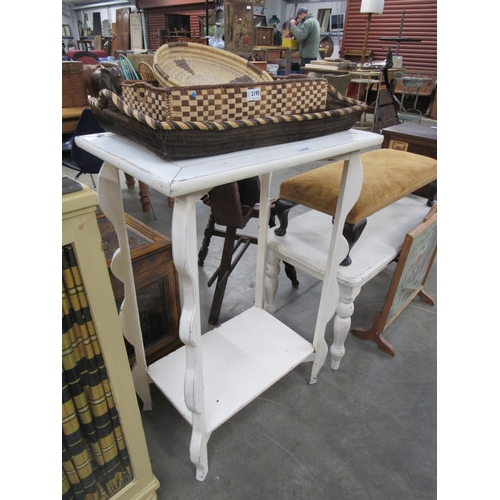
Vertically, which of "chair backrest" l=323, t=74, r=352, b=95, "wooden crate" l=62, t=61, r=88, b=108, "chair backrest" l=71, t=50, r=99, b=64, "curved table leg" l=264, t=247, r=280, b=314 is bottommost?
"curved table leg" l=264, t=247, r=280, b=314

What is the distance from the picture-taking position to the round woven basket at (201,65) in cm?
93

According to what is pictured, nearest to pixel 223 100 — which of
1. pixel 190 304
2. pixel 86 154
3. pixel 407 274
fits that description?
pixel 190 304

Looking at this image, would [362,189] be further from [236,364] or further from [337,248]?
[236,364]

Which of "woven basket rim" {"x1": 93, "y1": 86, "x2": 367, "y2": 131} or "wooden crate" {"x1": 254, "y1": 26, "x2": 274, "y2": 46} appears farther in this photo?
"wooden crate" {"x1": 254, "y1": 26, "x2": 274, "y2": 46}

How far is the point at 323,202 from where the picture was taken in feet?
4.42

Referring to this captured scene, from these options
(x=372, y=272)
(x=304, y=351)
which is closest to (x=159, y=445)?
(x=304, y=351)

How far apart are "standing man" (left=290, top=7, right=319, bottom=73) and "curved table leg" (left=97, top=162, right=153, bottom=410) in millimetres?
5257

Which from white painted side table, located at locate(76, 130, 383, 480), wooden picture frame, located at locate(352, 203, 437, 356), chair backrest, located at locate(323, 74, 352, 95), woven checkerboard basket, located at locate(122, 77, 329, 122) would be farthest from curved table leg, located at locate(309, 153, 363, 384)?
chair backrest, located at locate(323, 74, 352, 95)

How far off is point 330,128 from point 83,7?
16.6 metres

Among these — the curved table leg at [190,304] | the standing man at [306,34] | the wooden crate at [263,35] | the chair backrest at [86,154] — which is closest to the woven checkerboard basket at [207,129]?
the curved table leg at [190,304]

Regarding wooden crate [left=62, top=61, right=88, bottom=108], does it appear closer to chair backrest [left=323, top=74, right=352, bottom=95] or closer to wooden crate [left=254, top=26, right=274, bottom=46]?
chair backrest [left=323, top=74, right=352, bottom=95]

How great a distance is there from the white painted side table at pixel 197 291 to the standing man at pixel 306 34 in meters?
5.05

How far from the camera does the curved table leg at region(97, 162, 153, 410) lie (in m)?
0.99

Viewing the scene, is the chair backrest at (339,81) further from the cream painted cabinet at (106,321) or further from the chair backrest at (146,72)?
the cream painted cabinet at (106,321)
